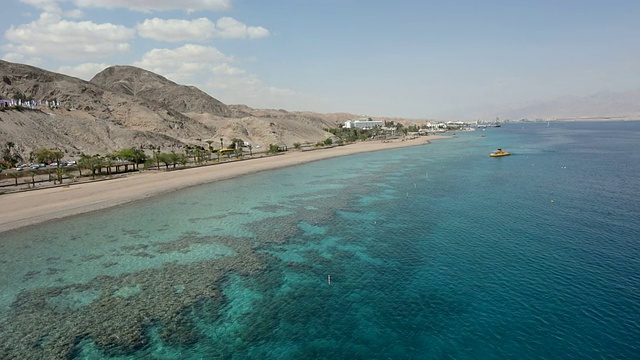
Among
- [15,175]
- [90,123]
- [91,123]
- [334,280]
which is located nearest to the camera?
[334,280]

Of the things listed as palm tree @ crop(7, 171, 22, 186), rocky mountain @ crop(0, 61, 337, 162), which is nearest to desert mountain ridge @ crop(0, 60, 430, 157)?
rocky mountain @ crop(0, 61, 337, 162)

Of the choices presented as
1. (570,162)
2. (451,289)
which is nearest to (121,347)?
(451,289)

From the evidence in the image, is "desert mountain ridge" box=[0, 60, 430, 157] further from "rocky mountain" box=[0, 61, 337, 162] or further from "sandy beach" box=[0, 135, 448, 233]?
"sandy beach" box=[0, 135, 448, 233]

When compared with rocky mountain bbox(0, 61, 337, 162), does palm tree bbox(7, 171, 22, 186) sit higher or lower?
lower

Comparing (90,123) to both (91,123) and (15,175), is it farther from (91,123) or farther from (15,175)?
(15,175)

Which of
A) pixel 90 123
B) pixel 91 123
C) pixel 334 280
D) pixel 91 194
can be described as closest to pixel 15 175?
pixel 91 194

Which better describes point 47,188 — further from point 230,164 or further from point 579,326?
point 579,326

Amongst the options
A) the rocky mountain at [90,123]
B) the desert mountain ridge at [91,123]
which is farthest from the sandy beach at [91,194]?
the rocky mountain at [90,123]

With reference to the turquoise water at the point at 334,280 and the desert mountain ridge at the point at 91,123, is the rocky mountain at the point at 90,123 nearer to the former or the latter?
the desert mountain ridge at the point at 91,123
